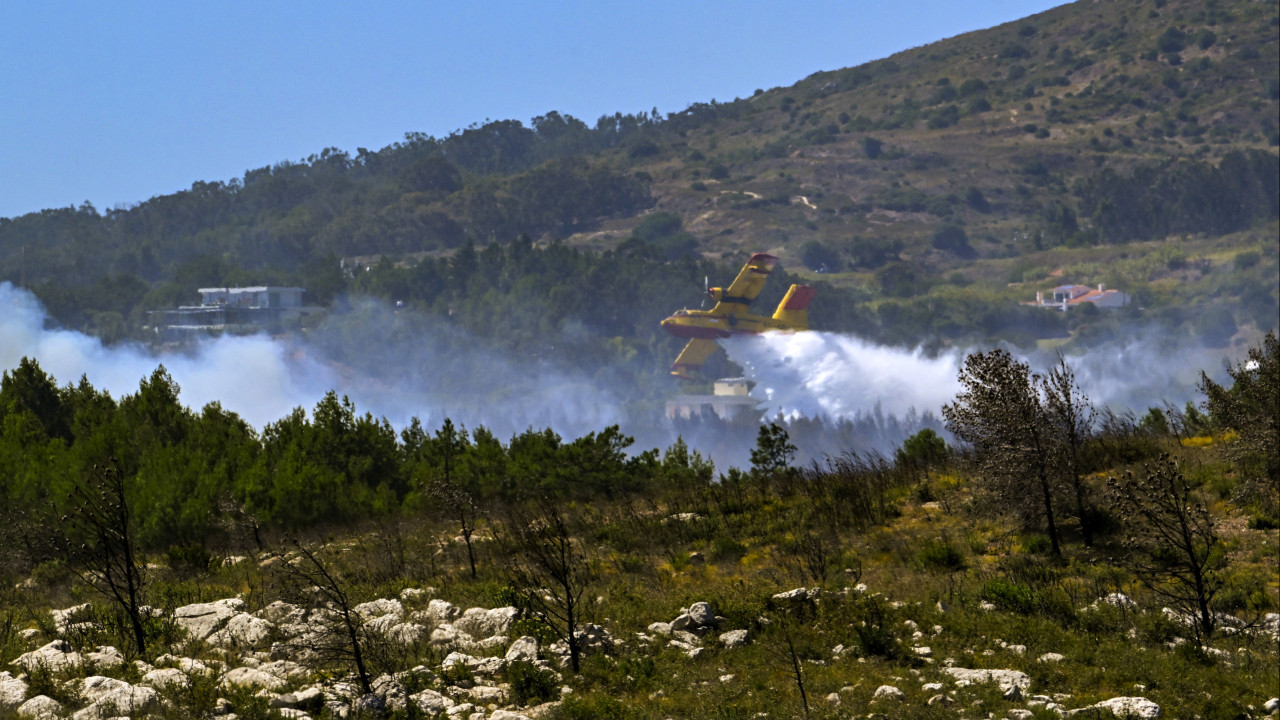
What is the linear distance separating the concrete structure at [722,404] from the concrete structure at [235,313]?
192ft

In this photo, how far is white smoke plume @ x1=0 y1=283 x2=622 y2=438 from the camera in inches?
5108

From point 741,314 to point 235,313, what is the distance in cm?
8322

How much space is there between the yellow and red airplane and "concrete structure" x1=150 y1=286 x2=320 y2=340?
75249mm

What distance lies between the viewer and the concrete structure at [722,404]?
487ft

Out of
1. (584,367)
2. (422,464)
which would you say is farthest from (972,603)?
(584,367)

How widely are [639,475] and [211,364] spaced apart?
393ft

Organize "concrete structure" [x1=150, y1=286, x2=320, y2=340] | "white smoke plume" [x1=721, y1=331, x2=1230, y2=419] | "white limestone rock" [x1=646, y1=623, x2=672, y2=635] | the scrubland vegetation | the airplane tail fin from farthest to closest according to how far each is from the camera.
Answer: "concrete structure" [x1=150, y1=286, x2=320, y2=340] → "white smoke plume" [x1=721, y1=331, x2=1230, y2=419] → the airplane tail fin → "white limestone rock" [x1=646, y1=623, x2=672, y2=635] → the scrubland vegetation

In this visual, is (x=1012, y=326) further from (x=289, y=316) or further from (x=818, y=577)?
(x=818, y=577)

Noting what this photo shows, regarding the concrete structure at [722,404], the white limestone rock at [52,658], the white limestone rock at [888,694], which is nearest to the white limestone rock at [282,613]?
the white limestone rock at [52,658]

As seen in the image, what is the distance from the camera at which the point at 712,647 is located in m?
16.4

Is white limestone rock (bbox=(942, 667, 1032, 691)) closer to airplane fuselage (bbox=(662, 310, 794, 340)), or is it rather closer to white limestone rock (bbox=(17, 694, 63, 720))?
white limestone rock (bbox=(17, 694, 63, 720))

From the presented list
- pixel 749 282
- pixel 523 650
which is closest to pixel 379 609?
pixel 523 650

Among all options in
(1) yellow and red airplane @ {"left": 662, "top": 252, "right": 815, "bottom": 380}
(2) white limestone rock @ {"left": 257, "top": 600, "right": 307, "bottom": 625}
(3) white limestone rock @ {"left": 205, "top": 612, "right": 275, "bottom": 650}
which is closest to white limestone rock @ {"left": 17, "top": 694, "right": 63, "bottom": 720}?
(3) white limestone rock @ {"left": 205, "top": 612, "right": 275, "bottom": 650}

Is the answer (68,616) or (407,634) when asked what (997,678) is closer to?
(407,634)
